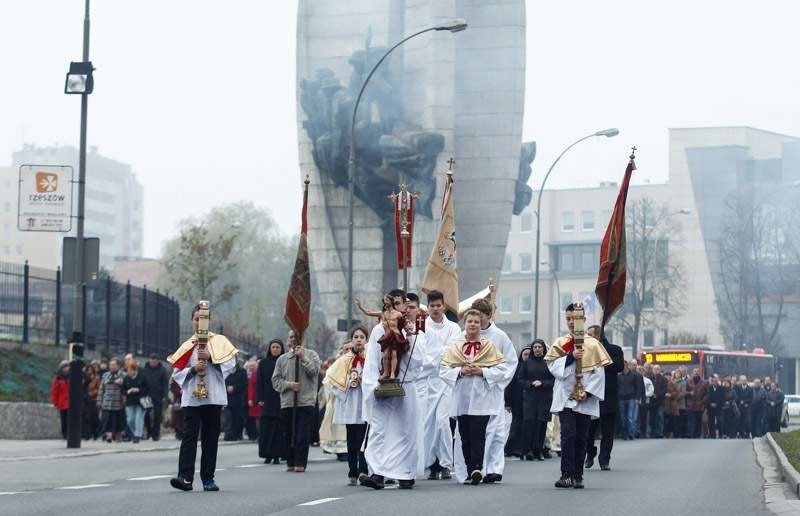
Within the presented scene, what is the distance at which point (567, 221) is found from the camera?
134 meters

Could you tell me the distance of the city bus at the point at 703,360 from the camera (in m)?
57.9

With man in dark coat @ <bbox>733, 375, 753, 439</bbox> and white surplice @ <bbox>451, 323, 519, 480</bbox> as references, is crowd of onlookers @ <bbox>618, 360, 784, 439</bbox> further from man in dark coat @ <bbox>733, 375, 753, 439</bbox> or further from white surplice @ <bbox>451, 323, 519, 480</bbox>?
white surplice @ <bbox>451, 323, 519, 480</bbox>

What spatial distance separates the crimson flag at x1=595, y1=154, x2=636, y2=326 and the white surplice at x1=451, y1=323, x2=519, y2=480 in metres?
1.19

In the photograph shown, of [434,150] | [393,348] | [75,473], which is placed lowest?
[75,473]

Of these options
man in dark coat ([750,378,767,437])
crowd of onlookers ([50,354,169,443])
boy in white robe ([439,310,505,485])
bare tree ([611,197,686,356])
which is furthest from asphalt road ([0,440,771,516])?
bare tree ([611,197,686,356])

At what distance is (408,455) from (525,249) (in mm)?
117224

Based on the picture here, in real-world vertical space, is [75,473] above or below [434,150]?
below

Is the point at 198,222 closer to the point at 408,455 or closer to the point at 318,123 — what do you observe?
the point at 318,123

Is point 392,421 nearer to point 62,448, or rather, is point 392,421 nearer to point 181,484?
point 181,484

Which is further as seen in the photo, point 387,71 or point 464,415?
point 387,71

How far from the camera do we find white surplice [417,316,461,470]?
19.8 metres

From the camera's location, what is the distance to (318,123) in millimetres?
57969

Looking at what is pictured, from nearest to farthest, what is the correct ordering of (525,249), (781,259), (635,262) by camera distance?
(781,259) → (635,262) → (525,249)

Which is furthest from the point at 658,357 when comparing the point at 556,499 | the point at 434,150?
the point at 556,499
